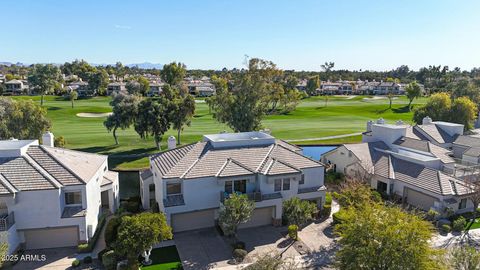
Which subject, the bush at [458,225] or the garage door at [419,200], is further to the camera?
the garage door at [419,200]

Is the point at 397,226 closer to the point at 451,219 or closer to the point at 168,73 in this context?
the point at 451,219

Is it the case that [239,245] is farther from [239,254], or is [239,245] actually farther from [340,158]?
[340,158]

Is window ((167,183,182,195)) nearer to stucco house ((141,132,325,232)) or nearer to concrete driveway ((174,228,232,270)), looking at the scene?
stucco house ((141,132,325,232))

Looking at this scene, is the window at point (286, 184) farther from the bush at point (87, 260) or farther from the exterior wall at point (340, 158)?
the bush at point (87, 260)

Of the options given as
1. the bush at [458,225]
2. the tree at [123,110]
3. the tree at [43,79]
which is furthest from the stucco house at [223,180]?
the tree at [43,79]

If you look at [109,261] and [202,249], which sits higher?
[109,261]

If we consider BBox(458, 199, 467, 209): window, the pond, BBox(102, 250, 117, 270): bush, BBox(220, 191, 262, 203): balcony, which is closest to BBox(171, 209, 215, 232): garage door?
BBox(220, 191, 262, 203): balcony

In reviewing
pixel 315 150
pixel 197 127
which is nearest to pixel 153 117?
pixel 197 127
